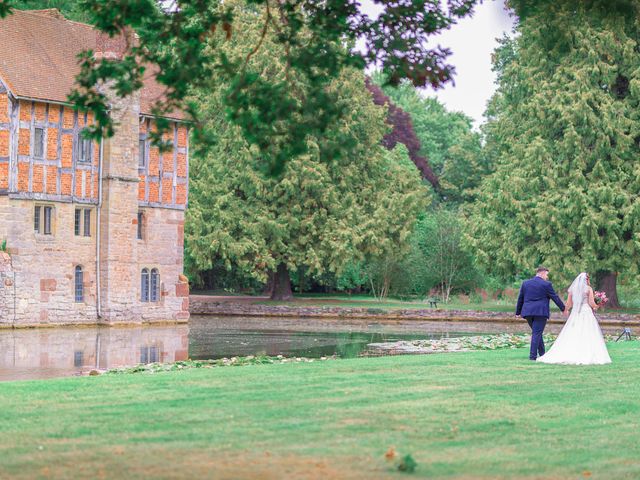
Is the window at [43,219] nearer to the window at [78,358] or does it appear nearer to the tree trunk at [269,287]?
the window at [78,358]

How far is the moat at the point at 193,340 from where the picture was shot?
26906 mm

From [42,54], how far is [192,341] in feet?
57.0

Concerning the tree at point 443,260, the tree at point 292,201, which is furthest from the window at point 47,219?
the tree at point 443,260

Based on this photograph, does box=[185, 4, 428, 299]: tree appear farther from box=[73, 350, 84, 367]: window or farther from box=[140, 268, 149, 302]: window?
box=[73, 350, 84, 367]: window

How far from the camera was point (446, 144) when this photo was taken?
102 m

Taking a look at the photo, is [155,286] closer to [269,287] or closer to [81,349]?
[81,349]

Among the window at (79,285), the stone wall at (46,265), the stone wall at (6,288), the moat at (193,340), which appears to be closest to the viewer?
the moat at (193,340)

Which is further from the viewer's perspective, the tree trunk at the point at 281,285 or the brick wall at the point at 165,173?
the tree trunk at the point at 281,285

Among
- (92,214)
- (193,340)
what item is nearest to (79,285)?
(92,214)

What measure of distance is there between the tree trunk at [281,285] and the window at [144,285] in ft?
Answer: 46.7

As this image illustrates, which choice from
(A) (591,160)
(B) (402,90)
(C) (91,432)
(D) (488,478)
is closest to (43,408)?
(C) (91,432)

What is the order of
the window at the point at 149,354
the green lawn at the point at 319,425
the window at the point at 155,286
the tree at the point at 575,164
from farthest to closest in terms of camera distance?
1. the tree at the point at 575,164
2. the window at the point at 155,286
3. the window at the point at 149,354
4. the green lawn at the point at 319,425

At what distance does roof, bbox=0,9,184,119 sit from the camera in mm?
44781

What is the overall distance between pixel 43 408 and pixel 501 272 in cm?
4338
